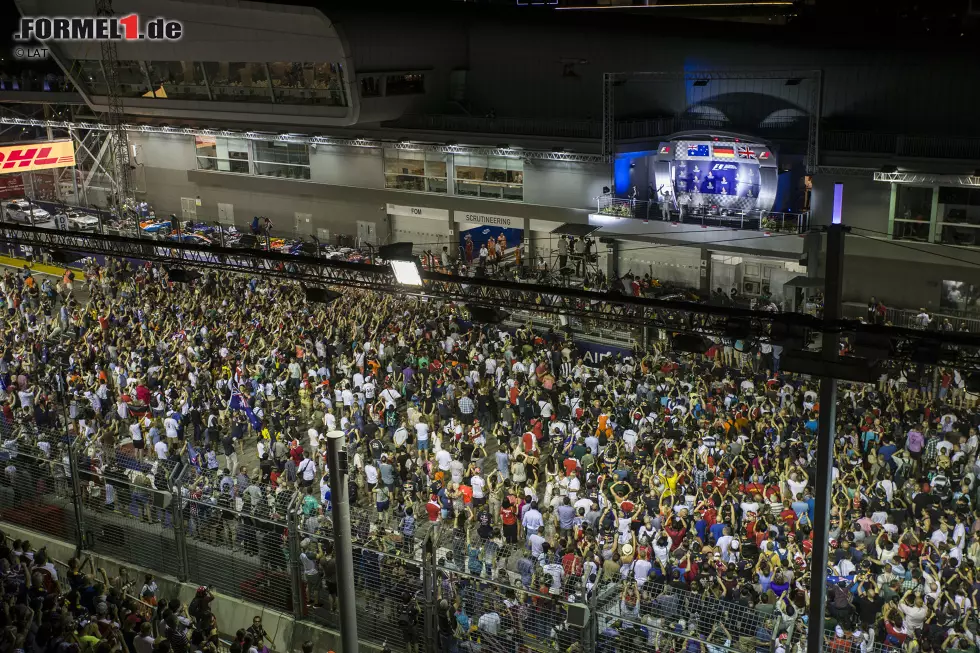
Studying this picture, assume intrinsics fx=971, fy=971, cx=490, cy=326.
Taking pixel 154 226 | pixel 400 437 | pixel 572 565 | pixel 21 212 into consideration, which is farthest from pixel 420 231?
pixel 572 565

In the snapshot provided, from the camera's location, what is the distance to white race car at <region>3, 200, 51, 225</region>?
3560 centimetres

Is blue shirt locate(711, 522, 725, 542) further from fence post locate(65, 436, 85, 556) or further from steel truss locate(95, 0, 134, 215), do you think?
steel truss locate(95, 0, 134, 215)

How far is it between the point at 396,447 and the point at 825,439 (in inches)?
331

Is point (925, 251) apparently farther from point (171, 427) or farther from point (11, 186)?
point (11, 186)

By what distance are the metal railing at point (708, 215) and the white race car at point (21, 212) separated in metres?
21.0

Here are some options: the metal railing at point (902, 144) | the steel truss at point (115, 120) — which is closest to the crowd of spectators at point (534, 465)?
the metal railing at point (902, 144)

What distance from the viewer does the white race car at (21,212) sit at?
35.6 m

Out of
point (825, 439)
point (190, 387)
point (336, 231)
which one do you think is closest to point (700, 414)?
point (825, 439)

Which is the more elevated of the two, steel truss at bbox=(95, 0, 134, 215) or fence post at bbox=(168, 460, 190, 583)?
steel truss at bbox=(95, 0, 134, 215)

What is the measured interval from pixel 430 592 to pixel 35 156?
102 ft

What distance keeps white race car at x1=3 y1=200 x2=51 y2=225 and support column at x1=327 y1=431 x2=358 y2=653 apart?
30.5 meters

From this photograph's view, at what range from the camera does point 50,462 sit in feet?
44.3
